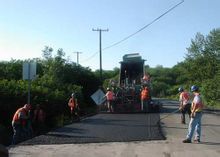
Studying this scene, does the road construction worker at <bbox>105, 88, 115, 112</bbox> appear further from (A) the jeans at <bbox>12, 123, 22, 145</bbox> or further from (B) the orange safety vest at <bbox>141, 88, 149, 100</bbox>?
(A) the jeans at <bbox>12, 123, 22, 145</bbox>

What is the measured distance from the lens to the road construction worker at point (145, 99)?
29.3m

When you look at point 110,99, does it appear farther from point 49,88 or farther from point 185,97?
point 185,97

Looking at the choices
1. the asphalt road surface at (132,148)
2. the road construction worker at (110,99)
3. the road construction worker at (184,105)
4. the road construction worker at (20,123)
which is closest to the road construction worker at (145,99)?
the road construction worker at (110,99)

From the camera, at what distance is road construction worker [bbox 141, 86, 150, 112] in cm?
2927

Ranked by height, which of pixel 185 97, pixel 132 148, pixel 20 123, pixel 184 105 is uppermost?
pixel 185 97

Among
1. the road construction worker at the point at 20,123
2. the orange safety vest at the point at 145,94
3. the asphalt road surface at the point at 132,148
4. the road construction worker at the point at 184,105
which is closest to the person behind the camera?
the asphalt road surface at the point at 132,148

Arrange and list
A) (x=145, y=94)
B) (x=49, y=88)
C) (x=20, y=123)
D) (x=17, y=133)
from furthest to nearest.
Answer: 1. (x=49, y=88)
2. (x=145, y=94)
3. (x=20, y=123)
4. (x=17, y=133)

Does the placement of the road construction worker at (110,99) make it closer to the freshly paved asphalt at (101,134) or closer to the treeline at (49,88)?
the treeline at (49,88)

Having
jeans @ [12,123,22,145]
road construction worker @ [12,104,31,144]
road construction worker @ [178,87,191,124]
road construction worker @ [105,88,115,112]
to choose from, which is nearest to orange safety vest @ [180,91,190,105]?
road construction worker @ [178,87,191,124]

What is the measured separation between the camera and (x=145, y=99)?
29375mm

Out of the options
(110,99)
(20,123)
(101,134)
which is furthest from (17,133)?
(110,99)

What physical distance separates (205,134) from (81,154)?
234 inches

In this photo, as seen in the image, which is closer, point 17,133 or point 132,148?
point 132,148

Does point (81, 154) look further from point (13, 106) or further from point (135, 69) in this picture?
point (135, 69)
